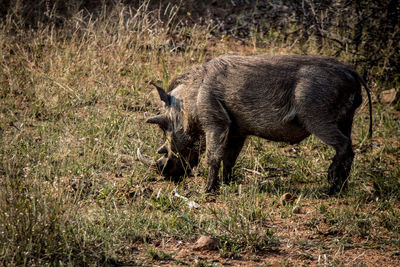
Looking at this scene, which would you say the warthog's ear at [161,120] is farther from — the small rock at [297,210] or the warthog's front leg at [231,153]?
the small rock at [297,210]

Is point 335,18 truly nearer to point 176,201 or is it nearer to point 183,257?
point 176,201

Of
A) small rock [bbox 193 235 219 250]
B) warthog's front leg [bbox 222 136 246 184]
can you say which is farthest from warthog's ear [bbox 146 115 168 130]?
small rock [bbox 193 235 219 250]

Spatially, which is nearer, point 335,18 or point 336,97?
point 336,97

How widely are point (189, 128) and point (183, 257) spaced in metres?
1.72

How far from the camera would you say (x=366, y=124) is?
6.80 meters

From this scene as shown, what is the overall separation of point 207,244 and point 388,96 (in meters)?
4.56

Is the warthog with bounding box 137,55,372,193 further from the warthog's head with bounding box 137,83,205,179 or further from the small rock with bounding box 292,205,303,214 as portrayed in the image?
the small rock with bounding box 292,205,303,214

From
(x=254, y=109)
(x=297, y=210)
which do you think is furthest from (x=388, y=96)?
(x=297, y=210)

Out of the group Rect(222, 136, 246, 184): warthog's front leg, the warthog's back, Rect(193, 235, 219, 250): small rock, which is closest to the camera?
Rect(193, 235, 219, 250): small rock

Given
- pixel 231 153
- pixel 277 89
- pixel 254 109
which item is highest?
pixel 277 89

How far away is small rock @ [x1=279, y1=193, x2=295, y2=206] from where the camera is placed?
4578mm

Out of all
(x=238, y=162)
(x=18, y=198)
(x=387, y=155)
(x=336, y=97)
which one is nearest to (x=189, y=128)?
(x=238, y=162)

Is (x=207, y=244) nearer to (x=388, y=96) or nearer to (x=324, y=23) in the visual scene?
(x=388, y=96)

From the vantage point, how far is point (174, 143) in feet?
16.7
